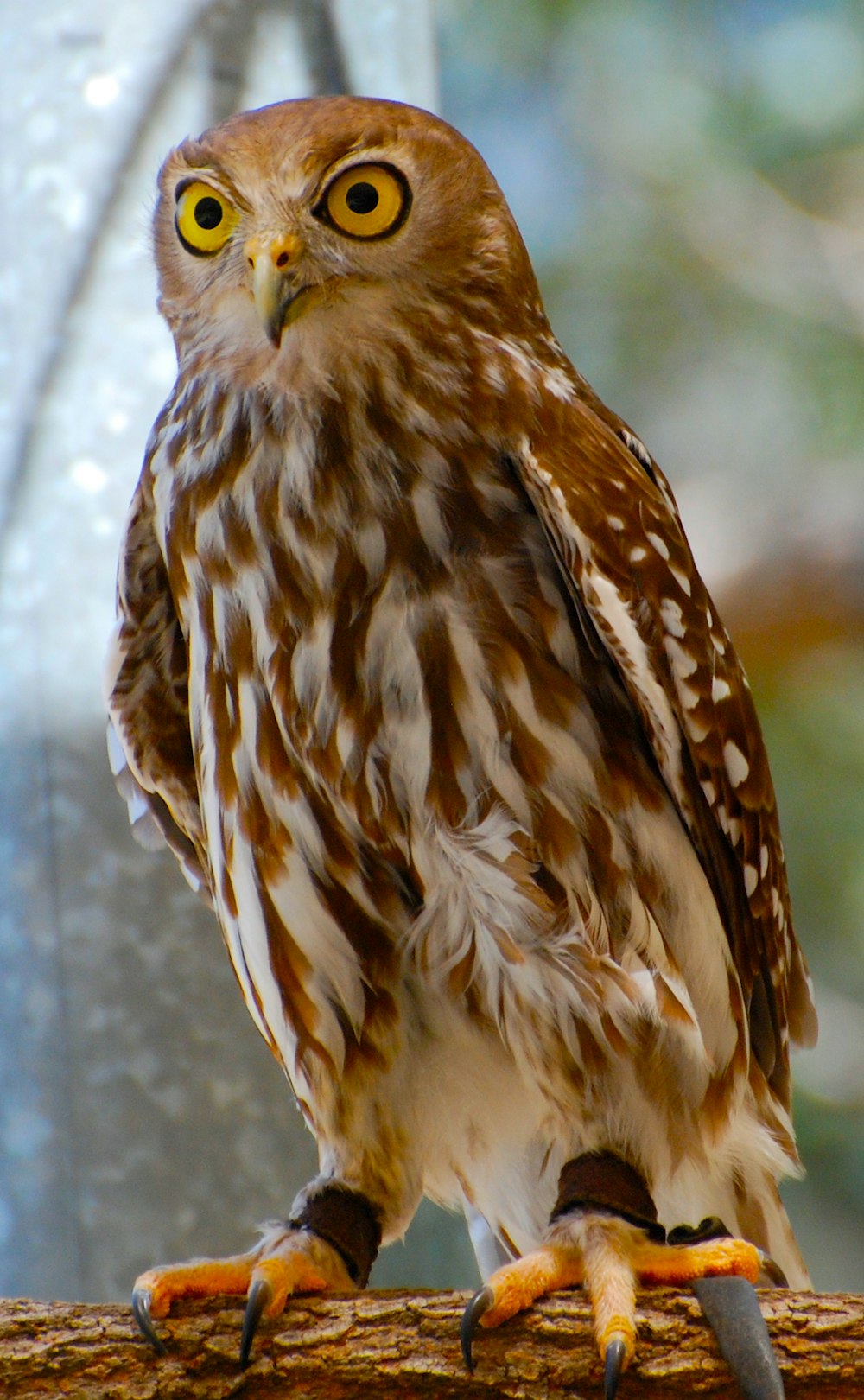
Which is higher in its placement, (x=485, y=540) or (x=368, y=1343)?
(x=485, y=540)

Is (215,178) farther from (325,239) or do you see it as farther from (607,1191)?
(607,1191)

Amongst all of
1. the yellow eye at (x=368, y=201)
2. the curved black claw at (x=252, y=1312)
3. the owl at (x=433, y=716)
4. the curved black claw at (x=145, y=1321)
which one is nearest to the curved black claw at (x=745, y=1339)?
the owl at (x=433, y=716)

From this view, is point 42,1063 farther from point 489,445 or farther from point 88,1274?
point 489,445

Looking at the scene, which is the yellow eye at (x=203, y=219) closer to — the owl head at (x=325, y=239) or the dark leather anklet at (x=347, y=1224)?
the owl head at (x=325, y=239)

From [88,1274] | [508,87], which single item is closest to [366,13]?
[508,87]

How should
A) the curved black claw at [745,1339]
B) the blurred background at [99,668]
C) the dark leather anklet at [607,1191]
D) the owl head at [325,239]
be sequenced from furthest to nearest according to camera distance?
the blurred background at [99,668], the owl head at [325,239], the dark leather anklet at [607,1191], the curved black claw at [745,1339]

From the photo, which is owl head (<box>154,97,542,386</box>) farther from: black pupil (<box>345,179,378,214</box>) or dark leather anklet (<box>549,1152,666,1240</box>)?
dark leather anklet (<box>549,1152,666,1240</box>)

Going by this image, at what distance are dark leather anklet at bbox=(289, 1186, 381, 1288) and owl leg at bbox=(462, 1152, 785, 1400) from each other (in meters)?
0.27

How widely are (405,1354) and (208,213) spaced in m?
1.46

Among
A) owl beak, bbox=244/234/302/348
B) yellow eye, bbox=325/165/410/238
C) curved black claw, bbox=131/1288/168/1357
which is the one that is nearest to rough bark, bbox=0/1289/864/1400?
curved black claw, bbox=131/1288/168/1357

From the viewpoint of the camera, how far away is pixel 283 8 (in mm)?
3117

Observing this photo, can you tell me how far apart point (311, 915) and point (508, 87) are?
4.09 meters

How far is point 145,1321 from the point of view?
1514 millimetres

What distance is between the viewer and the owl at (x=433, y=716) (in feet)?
6.05
